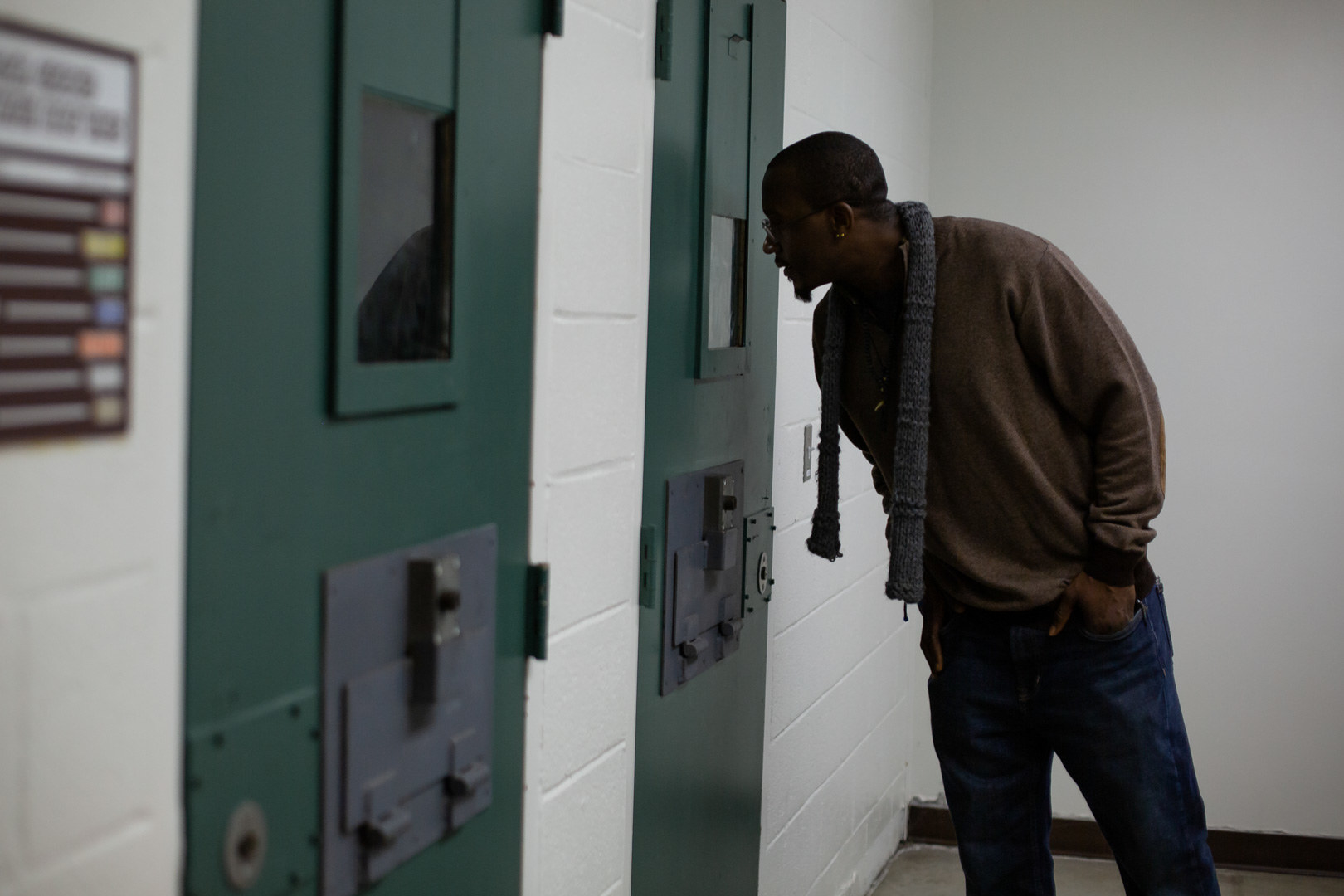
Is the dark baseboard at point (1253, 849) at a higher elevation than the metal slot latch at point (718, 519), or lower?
lower

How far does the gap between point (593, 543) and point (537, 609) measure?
0.63 ft

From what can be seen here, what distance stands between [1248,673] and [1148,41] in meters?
1.81

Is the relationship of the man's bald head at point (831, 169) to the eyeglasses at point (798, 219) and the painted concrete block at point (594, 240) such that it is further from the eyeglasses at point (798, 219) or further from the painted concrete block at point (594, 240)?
the painted concrete block at point (594, 240)

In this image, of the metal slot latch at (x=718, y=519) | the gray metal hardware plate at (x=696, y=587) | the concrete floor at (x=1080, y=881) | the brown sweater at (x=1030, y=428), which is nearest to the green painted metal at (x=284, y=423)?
the gray metal hardware plate at (x=696, y=587)

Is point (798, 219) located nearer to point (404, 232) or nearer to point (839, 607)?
point (404, 232)

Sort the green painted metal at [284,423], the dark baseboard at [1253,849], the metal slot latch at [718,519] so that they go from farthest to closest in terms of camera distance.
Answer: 1. the dark baseboard at [1253,849]
2. the metal slot latch at [718,519]
3. the green painted metal at [284,423]

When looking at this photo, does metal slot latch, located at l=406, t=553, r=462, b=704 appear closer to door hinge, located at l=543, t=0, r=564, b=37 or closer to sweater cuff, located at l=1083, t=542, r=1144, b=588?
door hinge, located at l=543, t=0, r=564, b=37

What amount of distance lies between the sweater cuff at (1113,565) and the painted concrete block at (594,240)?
0.79 meters

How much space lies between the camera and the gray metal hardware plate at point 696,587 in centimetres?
203

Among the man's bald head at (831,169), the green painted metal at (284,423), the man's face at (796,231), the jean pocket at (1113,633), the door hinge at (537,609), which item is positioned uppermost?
the man's bald head at (831,169)

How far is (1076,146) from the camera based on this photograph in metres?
3.58

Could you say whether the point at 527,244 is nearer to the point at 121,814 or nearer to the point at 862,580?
the point at 121,814

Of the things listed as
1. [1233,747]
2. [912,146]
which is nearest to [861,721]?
[1233,747]

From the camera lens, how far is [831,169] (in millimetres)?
1927
